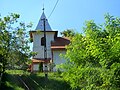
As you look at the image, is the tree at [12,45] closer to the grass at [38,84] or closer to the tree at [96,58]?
the grass at [38,84]

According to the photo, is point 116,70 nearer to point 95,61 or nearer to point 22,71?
point 95,61

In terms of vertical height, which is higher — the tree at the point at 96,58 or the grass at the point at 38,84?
the tree at the point at 96,58

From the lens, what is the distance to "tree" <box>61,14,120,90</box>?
8805mm

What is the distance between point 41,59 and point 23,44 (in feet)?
46.6

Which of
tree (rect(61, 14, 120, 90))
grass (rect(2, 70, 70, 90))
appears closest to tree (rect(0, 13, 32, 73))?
grass (rect(2, 70, 70, 90))

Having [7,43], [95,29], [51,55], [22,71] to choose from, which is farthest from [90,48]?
[51,55]

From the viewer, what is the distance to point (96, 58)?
9898mm

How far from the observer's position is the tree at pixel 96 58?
8.80 meters

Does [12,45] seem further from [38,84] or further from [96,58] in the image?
[96,58]

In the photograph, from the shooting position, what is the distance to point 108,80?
8922mm

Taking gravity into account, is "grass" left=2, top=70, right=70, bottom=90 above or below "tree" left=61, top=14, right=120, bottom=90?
below

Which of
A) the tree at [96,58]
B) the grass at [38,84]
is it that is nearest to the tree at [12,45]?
the grass at [38,84]

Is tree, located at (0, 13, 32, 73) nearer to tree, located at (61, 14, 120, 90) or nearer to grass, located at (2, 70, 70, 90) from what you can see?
grass, located at (2, 70, 70, 90)

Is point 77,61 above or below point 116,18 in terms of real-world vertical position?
below
